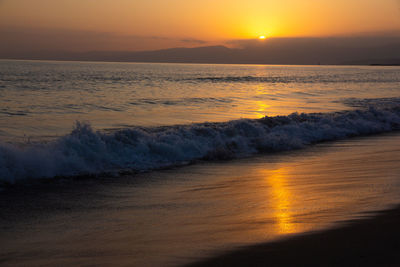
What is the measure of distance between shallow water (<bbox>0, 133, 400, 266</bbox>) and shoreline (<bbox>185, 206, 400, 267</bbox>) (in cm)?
22

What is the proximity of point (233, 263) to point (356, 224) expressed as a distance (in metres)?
1.88

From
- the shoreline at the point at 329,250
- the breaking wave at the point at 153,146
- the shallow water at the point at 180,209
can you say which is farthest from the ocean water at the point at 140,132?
the shoreline at the point at 329,250

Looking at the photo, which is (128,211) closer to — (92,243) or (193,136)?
(92,243)

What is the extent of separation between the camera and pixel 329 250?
13.7ft

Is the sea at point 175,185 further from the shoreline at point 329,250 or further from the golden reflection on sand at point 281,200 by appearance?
the shoreline at point 329,250

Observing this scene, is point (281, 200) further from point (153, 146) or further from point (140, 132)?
point (140, 132)

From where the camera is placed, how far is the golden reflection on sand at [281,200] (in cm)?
500

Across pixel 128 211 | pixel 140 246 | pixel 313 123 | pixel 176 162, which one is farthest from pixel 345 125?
pixel 140 246

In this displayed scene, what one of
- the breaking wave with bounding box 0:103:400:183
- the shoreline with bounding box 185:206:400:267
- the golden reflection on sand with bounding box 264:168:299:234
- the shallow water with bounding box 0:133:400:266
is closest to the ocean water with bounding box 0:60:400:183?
the breaking wave with bounding box 0:103:400:183

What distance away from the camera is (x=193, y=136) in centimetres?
1255

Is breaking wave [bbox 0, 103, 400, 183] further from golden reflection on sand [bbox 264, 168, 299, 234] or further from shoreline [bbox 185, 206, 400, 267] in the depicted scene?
shoreline [bbox 185, 206, 400, 267]

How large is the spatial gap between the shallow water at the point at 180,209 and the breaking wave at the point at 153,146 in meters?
0.91

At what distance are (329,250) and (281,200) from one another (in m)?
2.16

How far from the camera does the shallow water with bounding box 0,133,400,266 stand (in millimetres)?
4410
